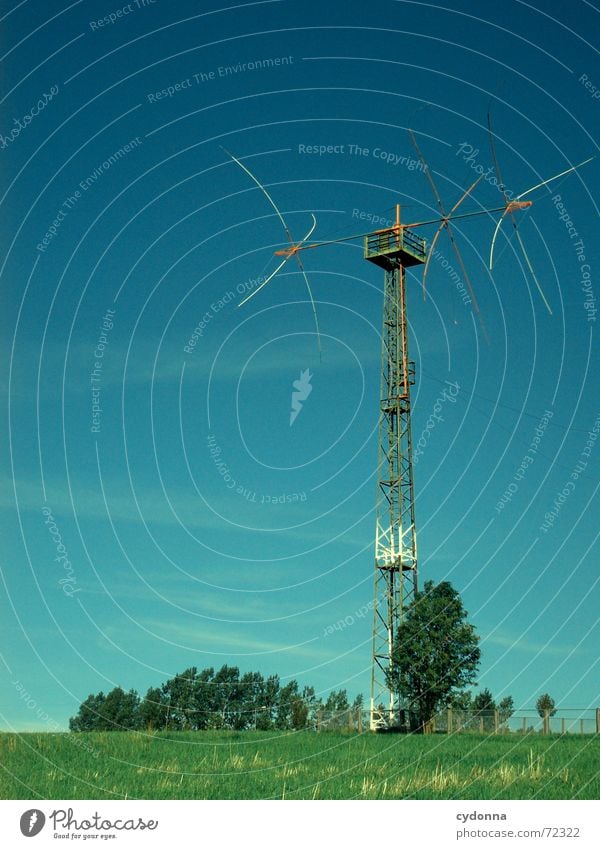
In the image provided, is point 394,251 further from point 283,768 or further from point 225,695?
point 225,695

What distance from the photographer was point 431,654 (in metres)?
37.9

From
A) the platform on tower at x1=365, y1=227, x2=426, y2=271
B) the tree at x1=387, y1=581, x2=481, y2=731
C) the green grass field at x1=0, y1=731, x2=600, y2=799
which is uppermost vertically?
the platform on tower at x1=365, y1=227, x2=426, y2=271

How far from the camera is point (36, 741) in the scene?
25578 millimetres

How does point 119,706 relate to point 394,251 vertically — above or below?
below

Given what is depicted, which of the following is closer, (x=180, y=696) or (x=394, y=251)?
(x=394, y=251)

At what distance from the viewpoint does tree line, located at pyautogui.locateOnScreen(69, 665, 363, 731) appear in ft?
146

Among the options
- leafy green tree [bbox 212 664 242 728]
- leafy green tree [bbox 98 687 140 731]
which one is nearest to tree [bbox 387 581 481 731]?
leafy green tree [bbox 212 664 242 728]

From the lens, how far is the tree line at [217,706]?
146 ft

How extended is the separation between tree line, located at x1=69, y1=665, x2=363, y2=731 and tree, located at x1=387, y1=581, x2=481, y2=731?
3.53m
